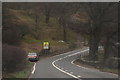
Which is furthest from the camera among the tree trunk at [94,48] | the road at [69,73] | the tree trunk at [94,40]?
the tree trunk at [94,48]

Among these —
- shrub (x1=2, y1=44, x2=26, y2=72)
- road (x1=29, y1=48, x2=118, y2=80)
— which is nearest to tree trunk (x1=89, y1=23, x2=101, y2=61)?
road (x1=29, y1=48, x2=118, y2=80)

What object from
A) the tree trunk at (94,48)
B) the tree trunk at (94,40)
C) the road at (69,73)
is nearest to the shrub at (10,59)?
the road at (69,73)

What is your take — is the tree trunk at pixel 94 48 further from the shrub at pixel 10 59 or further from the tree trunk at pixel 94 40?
the shrub at pixel 10 59

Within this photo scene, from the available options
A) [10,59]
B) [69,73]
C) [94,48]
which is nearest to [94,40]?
[94,48]

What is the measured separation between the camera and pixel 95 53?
1861 inches

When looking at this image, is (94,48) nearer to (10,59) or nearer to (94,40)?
(94,40)

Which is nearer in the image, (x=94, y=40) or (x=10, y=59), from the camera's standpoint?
(x=10, y=59)

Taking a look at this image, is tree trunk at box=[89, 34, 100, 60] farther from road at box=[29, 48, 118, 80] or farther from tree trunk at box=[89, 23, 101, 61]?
road at box=[29, 48, 118, 80]

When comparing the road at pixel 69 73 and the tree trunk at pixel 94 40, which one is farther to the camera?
the tree trunk at pixel 94 40

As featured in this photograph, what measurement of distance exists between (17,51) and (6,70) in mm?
1630

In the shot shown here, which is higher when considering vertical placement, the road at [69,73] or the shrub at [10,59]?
the shrub at [10,59]

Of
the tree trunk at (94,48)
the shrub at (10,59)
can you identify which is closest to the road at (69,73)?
the shrub at (10,59)

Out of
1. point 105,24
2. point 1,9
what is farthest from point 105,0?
point 1,9

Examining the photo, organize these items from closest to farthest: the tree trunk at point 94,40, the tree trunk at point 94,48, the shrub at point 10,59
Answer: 1. the shrub at point 10,59
2. the tree trunk at point 94,40
3. the tree trunk at point 94,48
